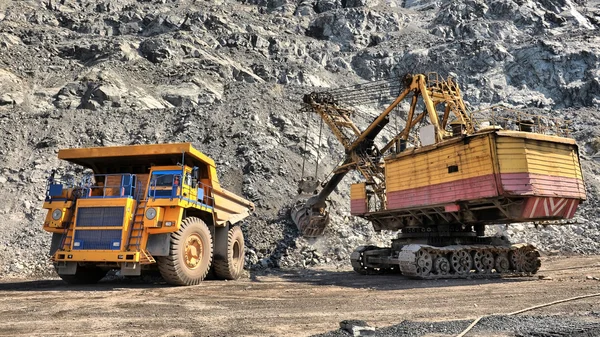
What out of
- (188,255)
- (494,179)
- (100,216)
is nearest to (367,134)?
(494,179)

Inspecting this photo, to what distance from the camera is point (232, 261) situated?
12.7m

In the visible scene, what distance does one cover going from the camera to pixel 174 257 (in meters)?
9.81

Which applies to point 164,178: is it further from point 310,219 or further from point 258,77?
point 258,77

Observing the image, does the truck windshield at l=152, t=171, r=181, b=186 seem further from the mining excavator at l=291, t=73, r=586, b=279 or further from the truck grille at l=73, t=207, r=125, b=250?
the mining excavator at l=291, t=73, r=586, b=279

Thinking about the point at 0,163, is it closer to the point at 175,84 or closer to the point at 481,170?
the point at 175,84

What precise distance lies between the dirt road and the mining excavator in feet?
5.74

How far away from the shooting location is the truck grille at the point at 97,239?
9.60 meters

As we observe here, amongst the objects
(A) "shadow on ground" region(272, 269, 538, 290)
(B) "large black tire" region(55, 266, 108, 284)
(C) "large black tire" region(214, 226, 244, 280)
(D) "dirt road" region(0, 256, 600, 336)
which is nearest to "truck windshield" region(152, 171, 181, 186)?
(D) "dirt road" region(0, 256, 600, 336)

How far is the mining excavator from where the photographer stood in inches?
451

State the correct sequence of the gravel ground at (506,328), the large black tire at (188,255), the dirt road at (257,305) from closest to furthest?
the gravel ground at (506,328) < the dirt road at (257,305) < the large black tire at (188,255)

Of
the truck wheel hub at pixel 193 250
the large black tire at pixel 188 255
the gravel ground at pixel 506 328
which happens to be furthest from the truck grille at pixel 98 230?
the gravel ground at pixel 506 328

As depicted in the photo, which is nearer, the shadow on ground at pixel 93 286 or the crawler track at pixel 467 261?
the shadow on ground at pixel 93 286

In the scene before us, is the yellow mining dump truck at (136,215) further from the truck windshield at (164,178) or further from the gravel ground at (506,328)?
the gravel ground at (506,328)

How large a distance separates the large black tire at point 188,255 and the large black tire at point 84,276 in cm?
259
